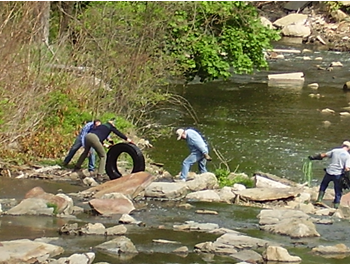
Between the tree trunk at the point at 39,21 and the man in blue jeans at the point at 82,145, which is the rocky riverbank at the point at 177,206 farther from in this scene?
the tree trunk at the point at 39,21

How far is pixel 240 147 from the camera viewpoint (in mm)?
22234

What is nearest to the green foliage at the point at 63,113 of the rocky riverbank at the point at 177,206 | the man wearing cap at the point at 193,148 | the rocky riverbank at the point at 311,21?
the rocky riverbank at the point at 177,206

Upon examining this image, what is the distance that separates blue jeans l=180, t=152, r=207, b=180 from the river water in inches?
40.9

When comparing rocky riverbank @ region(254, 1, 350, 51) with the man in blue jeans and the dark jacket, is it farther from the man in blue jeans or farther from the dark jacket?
the dark jacket

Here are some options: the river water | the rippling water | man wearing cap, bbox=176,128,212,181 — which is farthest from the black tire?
the rippling water

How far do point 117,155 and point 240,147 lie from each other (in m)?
5.98

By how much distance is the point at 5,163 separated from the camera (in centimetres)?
1673

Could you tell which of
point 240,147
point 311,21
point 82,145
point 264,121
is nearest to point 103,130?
point 82,145

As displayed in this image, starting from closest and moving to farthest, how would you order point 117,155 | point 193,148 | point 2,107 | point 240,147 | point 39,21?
point 2,107 → point 117,155 → point 193,148 → point 39,21 → point 240,147

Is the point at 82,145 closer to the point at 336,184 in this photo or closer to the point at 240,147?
the point at 336,184

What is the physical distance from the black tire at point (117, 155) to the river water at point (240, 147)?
1.29 meters

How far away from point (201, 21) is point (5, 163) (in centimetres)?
1007

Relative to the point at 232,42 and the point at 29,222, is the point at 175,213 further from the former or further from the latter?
the point at 232,42

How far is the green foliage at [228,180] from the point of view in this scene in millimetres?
17312
